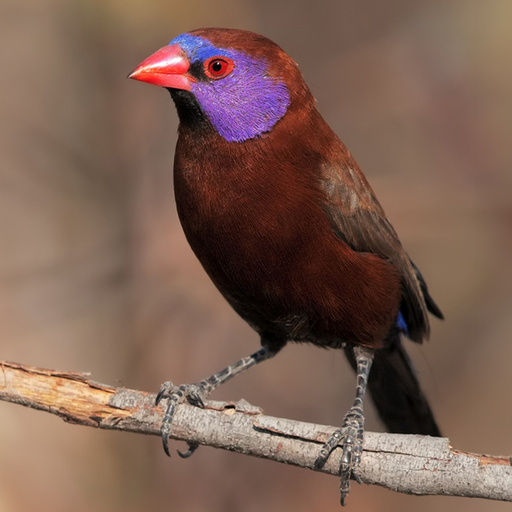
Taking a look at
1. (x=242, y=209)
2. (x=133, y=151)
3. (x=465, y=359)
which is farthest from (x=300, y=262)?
(x=465, y=359)

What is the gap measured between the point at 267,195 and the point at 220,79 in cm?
60

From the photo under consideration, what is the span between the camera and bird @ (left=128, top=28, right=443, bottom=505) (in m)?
3.66

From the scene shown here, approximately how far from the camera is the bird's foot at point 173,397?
3.75 meters

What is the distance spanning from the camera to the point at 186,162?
3781 mm

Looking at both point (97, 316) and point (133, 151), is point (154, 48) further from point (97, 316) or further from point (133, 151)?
point (97, 316)

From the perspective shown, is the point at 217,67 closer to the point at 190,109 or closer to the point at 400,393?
the point at 190,109

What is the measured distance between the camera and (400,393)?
15.6ft

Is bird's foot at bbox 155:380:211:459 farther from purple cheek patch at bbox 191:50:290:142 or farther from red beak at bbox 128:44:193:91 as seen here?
red beak at bbox 128:44:193:91

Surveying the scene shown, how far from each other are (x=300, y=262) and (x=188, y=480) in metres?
2.57

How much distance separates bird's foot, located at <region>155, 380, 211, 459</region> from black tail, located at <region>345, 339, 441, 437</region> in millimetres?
995

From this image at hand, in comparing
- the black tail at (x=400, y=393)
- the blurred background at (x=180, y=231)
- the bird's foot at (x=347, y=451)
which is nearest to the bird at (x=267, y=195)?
the bird's foot at (x=347, y=451)

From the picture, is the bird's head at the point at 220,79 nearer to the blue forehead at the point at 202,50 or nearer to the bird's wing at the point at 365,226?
the blue forehead at the point at 202,50

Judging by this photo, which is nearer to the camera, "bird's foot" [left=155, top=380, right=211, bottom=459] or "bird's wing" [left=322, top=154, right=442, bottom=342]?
"bird's foot" [left=155, top=380, right=211, bottom=459]

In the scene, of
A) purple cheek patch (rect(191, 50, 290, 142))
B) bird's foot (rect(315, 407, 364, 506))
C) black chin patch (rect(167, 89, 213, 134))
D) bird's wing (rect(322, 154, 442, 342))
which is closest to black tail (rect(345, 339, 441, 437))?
bird's wing (rect(322, 154, 442, 342))
